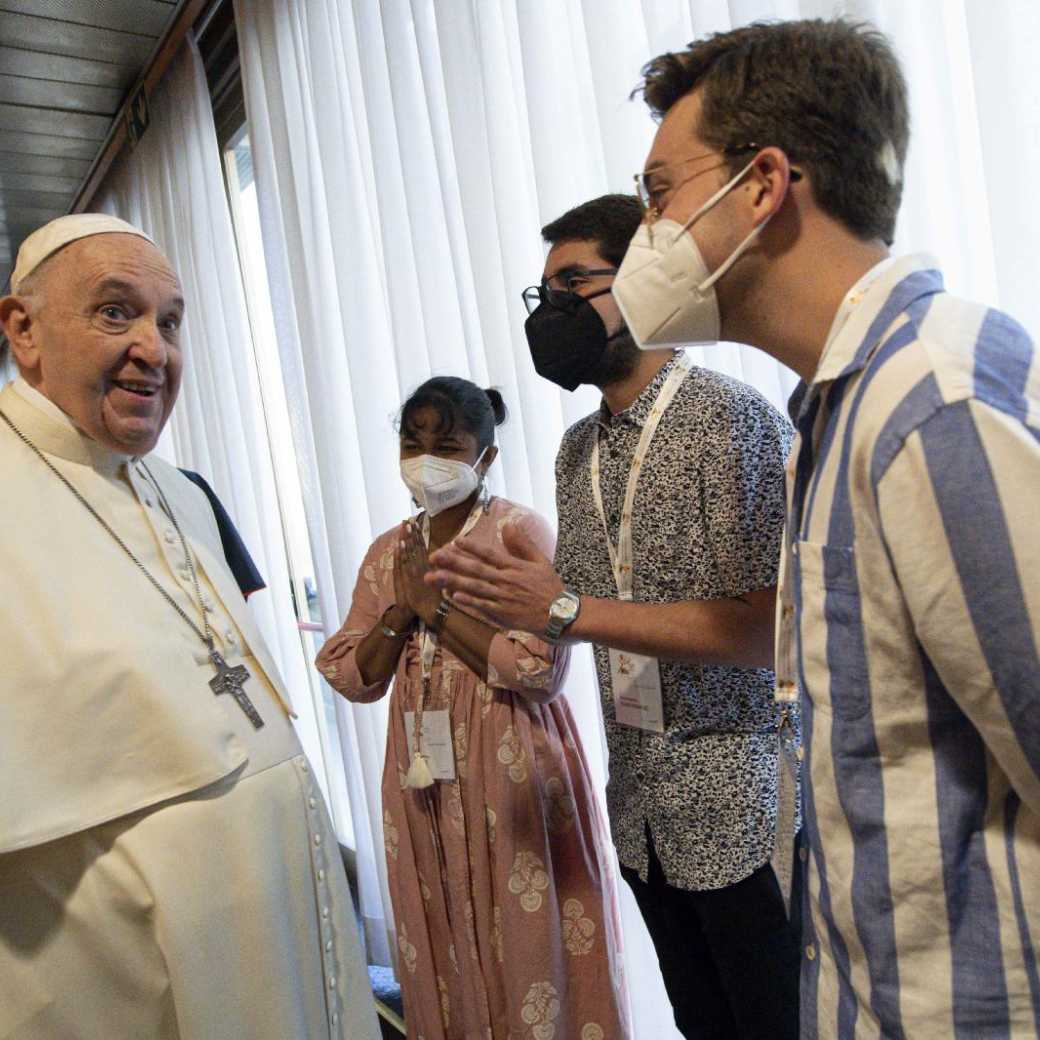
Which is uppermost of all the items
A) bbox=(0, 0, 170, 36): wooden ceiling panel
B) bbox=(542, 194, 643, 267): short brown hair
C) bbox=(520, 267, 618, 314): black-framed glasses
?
bbox=(0, 0, 170, 36): wooden ceiling panel

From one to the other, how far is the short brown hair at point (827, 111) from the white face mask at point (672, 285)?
6cm

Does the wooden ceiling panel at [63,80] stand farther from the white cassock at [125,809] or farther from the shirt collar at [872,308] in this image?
the shirt collar at [872,308]

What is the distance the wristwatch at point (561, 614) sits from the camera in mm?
1191

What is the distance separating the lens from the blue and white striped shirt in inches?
23.3

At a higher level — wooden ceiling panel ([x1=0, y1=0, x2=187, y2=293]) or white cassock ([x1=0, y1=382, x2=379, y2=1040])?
wooden ceiling panel ([x1=0, y1=0, x2=187, y2=293])

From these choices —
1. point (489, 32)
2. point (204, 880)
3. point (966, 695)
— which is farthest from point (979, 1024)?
point (489, 32)

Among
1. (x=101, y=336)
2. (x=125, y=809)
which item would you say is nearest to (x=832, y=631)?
(x=125, y=809)

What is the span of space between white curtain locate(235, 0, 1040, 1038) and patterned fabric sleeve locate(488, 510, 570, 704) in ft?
1.14

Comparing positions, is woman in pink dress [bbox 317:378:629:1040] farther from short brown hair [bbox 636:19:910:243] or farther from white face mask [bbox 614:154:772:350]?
short brown hair [bbox 636:19:910:243]

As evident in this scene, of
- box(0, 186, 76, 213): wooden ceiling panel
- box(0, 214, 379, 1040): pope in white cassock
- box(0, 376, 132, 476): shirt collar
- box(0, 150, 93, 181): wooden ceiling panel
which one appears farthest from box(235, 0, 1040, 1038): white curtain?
box(0, 186, 76, 213): wooden ceiling panel

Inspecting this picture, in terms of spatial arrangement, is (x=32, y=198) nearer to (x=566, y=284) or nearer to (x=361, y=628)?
(x=361, y=628)

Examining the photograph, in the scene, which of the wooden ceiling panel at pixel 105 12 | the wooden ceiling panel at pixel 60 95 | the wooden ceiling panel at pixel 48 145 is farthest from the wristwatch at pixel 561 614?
the wooden ceiling panel at pixel 48 145

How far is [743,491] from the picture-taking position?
45.8 inches

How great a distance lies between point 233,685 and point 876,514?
0.98 metres
